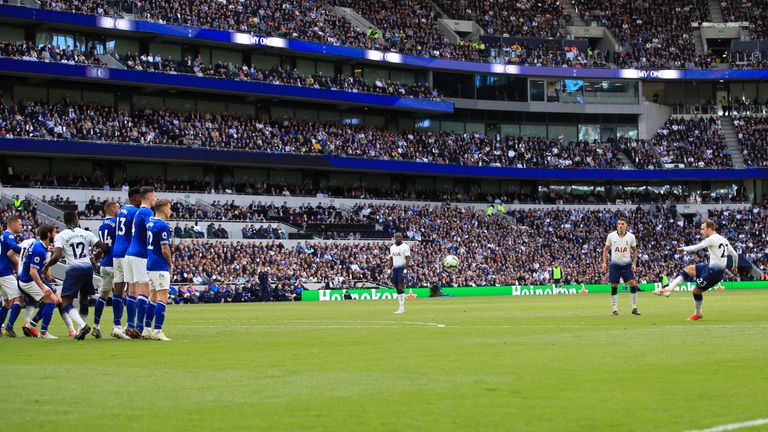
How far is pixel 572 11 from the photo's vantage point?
4254 inches

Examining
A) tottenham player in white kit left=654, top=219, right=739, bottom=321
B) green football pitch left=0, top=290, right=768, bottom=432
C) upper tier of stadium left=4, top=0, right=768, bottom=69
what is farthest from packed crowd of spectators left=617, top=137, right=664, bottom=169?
green football pitch left=0, top=290, right=768, bottom=432

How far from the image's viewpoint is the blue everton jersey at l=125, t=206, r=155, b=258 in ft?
66.0

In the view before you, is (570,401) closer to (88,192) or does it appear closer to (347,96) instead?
(88,192)

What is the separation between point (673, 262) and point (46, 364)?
73.4m

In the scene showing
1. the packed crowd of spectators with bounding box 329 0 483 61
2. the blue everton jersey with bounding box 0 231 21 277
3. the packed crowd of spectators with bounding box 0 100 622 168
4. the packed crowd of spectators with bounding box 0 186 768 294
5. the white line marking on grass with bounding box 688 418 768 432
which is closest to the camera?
the white line marking on grass with bounding box 688 418 768 432

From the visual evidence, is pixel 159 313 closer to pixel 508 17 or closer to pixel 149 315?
pixel 149 315

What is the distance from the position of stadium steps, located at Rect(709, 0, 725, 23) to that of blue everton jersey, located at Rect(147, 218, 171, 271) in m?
98.0

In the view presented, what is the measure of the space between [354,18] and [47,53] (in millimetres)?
31763

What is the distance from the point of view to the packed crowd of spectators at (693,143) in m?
97.9

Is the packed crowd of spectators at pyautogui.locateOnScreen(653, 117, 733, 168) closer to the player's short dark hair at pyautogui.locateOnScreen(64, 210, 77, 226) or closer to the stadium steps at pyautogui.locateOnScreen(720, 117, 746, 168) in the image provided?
the stadium steps at pyautogui.locateOnScreen(720, 117, 746, 168)

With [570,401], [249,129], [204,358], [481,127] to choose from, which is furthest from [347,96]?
[570,401]

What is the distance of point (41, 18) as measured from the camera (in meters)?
70.1

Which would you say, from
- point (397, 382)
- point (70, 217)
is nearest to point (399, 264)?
point (70, 217)

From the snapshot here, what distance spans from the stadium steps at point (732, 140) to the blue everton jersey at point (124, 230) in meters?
86.0
